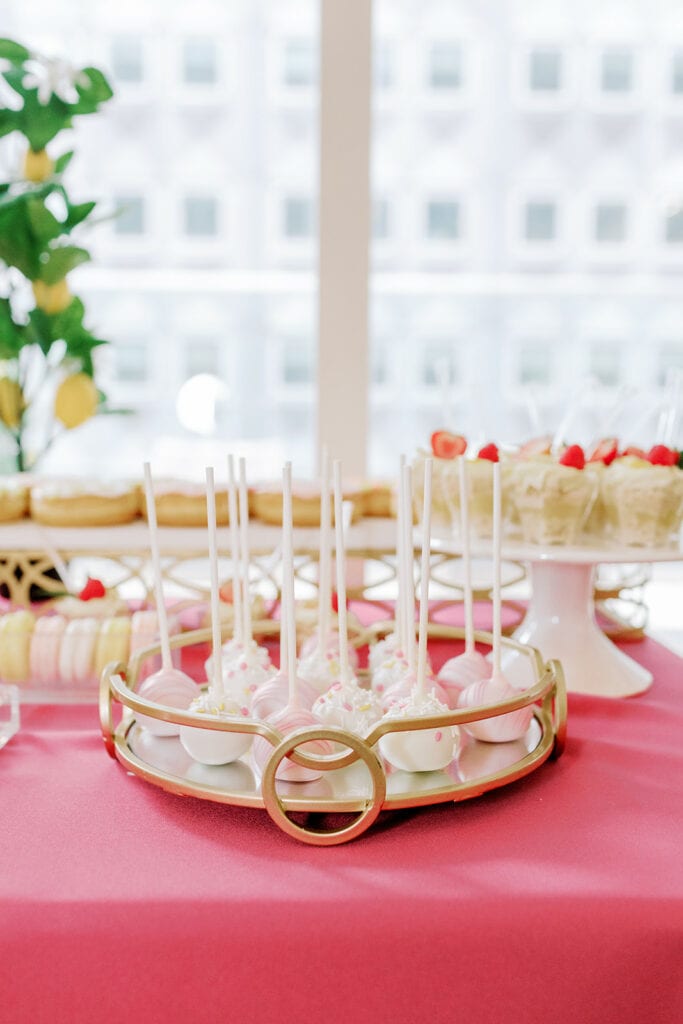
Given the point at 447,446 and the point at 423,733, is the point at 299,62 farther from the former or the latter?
the point at 423,733

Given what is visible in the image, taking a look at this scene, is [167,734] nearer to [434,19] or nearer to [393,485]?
[393,485]

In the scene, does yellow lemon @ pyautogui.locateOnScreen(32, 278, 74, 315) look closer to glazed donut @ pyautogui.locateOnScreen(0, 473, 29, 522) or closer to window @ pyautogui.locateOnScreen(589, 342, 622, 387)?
glazed donut @ pyautogui.locateOnScreen(0, 473, 29, 522)

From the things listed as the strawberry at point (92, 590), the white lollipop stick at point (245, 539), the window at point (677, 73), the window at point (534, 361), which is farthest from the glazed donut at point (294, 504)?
the window at point (677, 73)

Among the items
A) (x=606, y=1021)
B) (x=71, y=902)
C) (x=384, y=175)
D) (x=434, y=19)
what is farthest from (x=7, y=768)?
(x=434, y=19)

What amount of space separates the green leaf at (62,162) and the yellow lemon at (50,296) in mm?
243

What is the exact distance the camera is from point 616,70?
8.76 ft

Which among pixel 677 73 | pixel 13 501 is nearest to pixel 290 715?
pixel 13 501

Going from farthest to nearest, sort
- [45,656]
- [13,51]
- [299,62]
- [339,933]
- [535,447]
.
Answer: [299,62] < [13,51] < [535,447] < [45,656] < [339,933]

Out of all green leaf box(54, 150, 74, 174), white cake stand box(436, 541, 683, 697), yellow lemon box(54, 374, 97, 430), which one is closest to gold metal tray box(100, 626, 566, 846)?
white cake stand box(436, 541, 683, 697)

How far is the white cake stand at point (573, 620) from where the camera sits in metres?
1.13

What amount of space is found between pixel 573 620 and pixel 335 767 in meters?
0.62

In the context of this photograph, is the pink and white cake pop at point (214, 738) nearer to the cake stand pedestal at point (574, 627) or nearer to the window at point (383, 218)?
the cake stand pedestal at point (574, 627)

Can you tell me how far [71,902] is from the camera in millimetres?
655

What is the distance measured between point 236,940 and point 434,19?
2628mm
